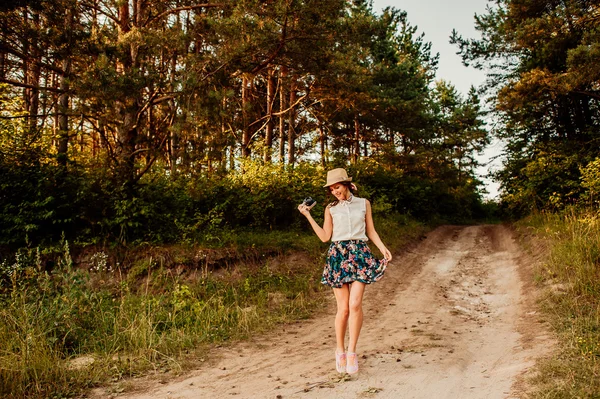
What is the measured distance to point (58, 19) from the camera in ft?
29.8

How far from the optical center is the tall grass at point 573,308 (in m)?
3.82

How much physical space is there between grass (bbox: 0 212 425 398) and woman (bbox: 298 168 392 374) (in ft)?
6.87

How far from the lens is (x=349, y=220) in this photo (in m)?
4.66

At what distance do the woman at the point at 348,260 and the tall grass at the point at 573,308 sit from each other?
1.75 meters

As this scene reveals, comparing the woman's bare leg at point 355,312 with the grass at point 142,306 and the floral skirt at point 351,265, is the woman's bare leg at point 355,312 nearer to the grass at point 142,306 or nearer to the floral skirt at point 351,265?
the floral skirt at point 351,265

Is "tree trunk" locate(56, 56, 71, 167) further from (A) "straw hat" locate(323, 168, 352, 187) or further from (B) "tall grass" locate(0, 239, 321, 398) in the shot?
(A) "straw hat" locate(323, 168, 352, 187)

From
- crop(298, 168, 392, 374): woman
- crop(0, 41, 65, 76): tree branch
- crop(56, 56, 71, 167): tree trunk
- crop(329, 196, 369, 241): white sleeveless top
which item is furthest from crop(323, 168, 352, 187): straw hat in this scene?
crop(0, 41, 65, 76): tree branch

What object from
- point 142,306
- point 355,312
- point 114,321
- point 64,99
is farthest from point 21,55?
point 355,312

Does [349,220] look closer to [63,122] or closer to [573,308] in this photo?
[573,308]

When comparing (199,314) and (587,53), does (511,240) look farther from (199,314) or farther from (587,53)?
(199,314)

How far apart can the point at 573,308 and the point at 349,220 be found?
439 cm

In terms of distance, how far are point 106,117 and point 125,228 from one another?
2.57 metres

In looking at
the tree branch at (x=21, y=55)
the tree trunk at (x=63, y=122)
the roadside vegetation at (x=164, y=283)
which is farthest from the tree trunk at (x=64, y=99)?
the roadside vegetation at (x=164, y=283)

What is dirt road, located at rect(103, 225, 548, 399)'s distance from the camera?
4.21 meters
